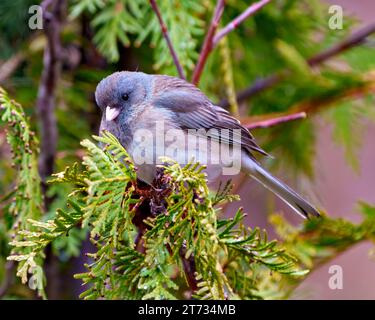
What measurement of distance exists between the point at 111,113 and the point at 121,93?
81 millimetres

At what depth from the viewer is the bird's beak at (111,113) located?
5.93 ft

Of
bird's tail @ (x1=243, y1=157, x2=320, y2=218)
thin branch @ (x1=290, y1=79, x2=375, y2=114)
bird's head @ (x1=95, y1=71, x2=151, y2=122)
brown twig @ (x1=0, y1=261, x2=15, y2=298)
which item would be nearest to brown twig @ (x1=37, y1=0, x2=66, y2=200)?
bird's head @ (x1=95, y1=71, x2=151, y2=122)

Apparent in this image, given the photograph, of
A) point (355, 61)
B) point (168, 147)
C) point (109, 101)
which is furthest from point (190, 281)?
point (355, 61)

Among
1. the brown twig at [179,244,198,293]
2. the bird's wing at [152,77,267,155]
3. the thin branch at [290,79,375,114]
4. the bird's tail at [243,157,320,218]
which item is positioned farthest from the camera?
the thin branch at [290,79,375,114]

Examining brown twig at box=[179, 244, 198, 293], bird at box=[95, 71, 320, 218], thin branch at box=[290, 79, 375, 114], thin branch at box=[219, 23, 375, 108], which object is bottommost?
brown twig at box=[179, 244, 198, 293]

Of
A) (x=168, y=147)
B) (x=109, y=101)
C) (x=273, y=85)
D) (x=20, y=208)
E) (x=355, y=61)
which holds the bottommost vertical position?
(x=20, y=208)

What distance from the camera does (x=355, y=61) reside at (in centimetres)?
254

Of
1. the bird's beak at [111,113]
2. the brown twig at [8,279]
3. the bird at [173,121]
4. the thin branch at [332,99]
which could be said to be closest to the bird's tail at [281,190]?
the bird at [173,121]

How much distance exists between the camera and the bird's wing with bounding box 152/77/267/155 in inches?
76.2

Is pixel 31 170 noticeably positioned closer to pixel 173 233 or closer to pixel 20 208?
pixel 20 208

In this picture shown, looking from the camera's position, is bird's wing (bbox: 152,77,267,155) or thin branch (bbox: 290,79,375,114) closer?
bird's wing (bbox: 152,77,267,155)

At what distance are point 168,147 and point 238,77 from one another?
0.85m

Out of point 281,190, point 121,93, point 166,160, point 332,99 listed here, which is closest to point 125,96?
point 121,93

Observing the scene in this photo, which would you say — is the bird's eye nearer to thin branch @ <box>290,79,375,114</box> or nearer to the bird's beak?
the bird's beak
